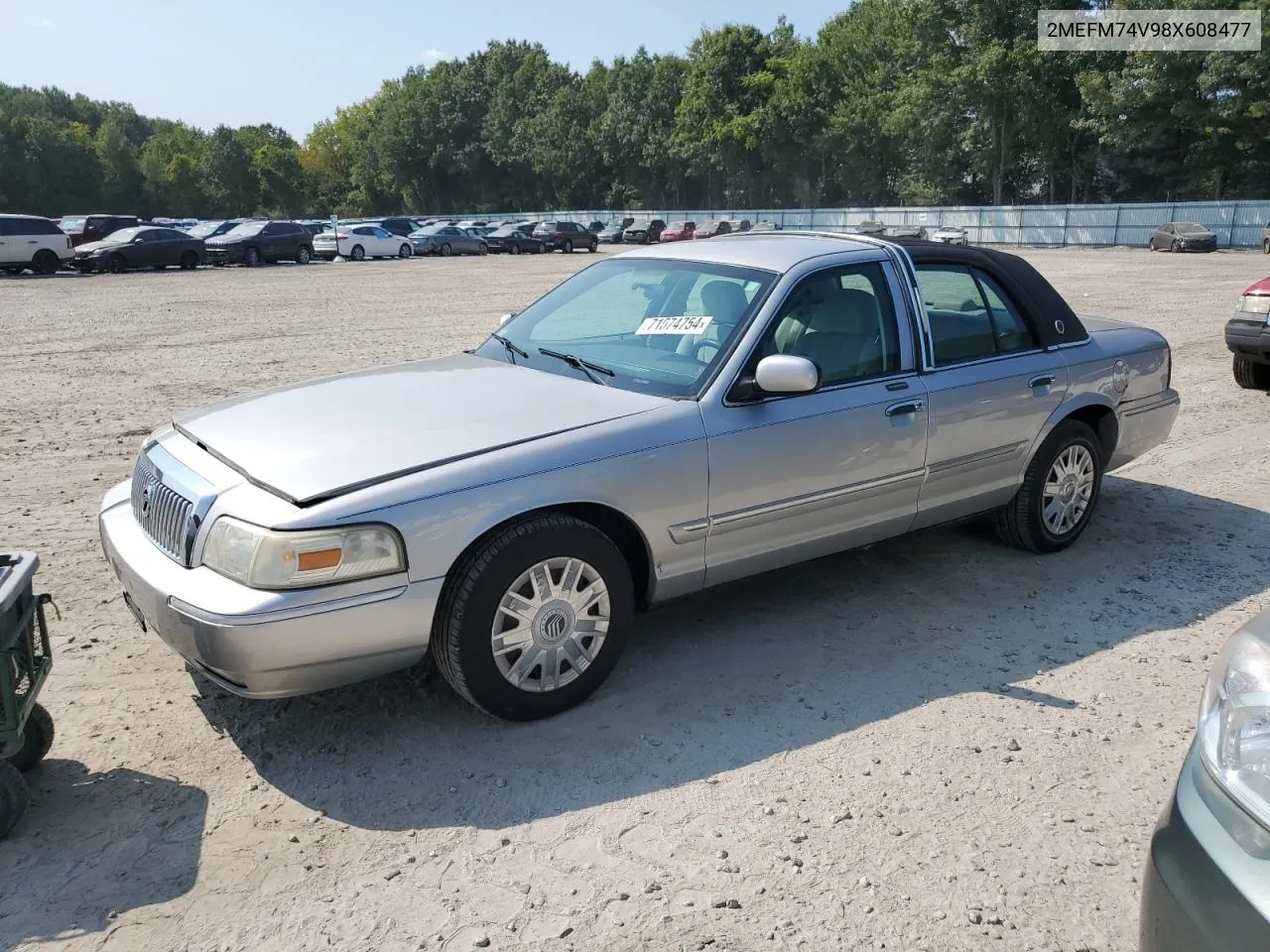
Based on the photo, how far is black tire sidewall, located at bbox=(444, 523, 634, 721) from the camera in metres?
3.51

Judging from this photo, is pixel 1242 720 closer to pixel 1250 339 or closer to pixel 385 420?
pixel 385 420

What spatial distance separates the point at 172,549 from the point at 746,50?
262ft

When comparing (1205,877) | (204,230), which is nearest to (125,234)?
(204,230)

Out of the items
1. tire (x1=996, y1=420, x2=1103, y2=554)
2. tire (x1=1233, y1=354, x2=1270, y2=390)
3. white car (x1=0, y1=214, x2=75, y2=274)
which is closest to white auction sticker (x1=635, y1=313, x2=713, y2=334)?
tire (x1=996, y1=420, x2=1103, y2=554)

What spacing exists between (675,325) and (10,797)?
2983 millimetres

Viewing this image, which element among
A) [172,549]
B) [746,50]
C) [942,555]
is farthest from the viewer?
[746,50]

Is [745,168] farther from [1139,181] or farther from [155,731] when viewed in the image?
[155,731]

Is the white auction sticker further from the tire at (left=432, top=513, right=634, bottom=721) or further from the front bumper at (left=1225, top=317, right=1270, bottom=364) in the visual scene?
the front bumper at (left=1225, top=317, right=1270, bottom=364)

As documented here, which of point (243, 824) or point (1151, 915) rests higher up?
point (1151, 915)

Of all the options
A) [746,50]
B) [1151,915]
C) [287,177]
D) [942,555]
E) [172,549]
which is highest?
[746,50]

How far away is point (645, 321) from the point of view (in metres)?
4.67

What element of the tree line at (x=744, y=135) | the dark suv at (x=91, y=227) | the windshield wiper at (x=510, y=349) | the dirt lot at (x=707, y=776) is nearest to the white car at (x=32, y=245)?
the dark suv at (x=91, y=227)

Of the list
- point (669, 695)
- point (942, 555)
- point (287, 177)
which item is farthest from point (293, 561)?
point (287, 177)

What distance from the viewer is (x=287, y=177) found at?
317 feet
